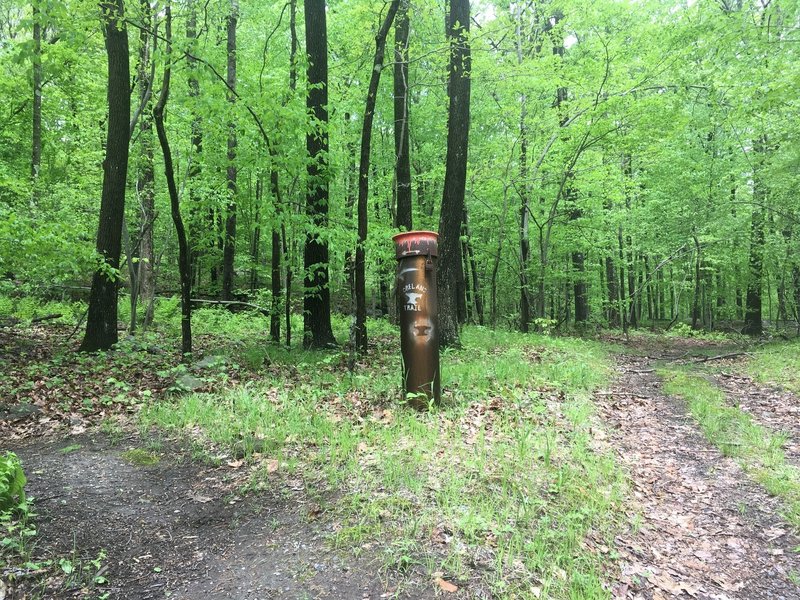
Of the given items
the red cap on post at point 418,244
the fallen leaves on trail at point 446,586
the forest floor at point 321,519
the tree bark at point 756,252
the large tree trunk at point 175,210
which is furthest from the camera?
the tree bark at point 756,252

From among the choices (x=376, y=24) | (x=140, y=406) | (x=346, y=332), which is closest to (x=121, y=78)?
(x=376, y=24)

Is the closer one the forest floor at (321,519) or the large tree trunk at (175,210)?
the forest floor at (321,519)

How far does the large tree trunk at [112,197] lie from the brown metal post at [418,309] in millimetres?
5741

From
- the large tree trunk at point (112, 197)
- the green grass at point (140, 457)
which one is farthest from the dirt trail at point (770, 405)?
the large tree trunk at point (112, 197)

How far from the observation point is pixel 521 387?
242 inches

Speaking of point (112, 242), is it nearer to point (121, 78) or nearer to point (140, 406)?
point (121, 78)

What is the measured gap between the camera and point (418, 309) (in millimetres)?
4789

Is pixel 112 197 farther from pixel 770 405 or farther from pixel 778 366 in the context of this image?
pixel 778 366

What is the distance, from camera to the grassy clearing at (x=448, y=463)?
2732 millimetres

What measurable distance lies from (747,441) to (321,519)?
4356mm

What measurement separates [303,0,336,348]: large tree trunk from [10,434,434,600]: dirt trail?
4688mm

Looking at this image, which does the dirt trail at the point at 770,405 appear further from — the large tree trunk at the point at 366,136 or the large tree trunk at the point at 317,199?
the large tree trunk at the point at 317,199

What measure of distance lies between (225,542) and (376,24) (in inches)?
338

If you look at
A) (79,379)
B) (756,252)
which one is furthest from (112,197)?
(756,252)
